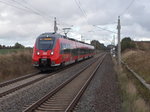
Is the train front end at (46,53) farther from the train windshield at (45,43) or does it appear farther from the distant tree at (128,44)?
the distant tree at (128,44)

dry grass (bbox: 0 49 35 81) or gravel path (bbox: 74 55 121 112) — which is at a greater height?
dry grass (bbox: 0 49 35 81)

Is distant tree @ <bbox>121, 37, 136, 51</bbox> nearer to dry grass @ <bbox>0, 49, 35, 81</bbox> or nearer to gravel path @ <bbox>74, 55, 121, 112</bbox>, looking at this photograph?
dry grass @ <bbox>0, 49, 35, 81</bbox>

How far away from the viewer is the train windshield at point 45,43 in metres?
22.0

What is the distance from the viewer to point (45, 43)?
875 inches

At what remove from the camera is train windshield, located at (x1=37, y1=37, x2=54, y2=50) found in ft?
72.2

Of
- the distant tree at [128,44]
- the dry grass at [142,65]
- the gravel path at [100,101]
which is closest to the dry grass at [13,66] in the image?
the gravel path at [100,101]

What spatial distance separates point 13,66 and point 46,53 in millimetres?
3696

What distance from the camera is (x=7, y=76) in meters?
19.3

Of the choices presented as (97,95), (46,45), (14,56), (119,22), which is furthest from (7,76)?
(119,22)

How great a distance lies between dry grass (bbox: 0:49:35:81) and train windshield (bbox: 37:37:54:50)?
2.67m

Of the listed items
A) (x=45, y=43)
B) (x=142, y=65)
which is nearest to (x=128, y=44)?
(x=142, y=65)

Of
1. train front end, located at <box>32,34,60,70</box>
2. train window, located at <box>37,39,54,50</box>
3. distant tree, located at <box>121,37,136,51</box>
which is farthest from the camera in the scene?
distant tree, located at <box>121,37,136,51</box>

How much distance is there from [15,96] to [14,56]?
15858 mm

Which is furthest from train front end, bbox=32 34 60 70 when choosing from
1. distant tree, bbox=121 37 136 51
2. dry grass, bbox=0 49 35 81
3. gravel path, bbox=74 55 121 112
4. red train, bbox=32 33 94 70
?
distant tree, bbox=121 37 136 51
